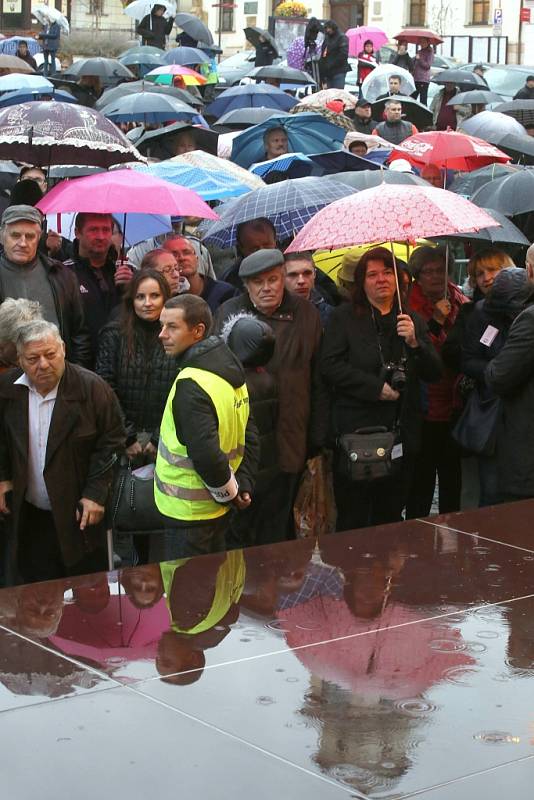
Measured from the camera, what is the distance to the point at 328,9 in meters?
61.7

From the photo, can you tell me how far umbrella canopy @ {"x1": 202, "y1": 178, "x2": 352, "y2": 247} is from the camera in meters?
9.05

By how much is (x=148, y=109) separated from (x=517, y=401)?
30.2 ft

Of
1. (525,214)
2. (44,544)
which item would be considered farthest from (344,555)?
(525,214)

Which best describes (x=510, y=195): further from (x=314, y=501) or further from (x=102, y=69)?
(x=102, y=69)

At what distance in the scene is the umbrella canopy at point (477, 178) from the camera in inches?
477

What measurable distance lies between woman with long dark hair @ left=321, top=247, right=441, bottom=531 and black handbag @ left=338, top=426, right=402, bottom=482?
0.14 feet

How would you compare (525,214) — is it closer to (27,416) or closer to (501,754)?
(27,416)

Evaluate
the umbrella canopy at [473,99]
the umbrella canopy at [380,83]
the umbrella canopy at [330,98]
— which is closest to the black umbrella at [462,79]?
the umbrella canopy at [380,83]

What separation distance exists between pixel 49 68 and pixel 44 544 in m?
20.9

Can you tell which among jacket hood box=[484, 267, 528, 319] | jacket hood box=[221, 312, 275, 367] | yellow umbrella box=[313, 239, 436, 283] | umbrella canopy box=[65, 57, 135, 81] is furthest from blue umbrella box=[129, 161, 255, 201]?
umbrella canopy box=[65, 57, 135, 81]

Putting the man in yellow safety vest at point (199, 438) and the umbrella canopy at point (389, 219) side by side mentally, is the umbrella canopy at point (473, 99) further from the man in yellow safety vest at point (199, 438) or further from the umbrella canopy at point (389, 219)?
the man in yellow safety vest at point (199, 438)

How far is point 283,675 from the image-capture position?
5.32 meters

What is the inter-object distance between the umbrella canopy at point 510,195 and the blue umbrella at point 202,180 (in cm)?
166

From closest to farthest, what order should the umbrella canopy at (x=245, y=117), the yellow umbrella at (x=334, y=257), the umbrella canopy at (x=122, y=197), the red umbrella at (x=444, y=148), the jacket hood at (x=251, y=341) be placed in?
1. the jacket hood at (x=251, y=341)
2. the umbrella canopy at (x=122, y=197)
3. the yellow umbrella at (x=334, y=257)
4. the red umbrella at (x=444, y=148)
5. the umbrella canopy at (x=245, y=117)
